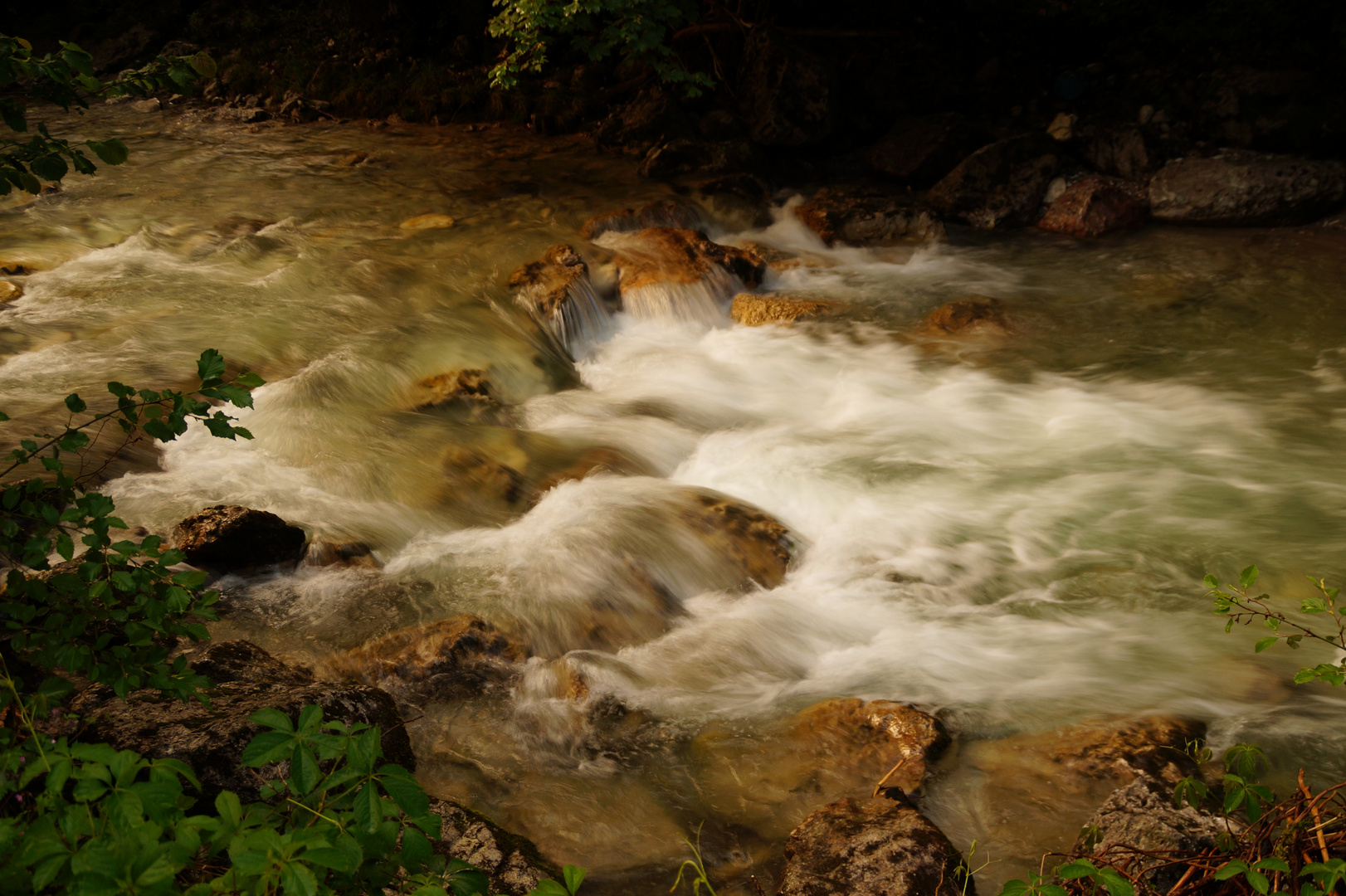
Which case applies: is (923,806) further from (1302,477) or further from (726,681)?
(1302,477)

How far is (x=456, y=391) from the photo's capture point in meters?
6.40

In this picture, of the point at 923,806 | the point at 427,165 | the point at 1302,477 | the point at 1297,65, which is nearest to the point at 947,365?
the point at 1302,477

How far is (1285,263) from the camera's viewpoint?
27.2ft

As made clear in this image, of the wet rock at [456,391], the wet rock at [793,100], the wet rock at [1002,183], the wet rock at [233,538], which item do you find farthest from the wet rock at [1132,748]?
the wet rock at [793,100]

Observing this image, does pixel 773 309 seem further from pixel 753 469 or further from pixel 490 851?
pixel 490 851

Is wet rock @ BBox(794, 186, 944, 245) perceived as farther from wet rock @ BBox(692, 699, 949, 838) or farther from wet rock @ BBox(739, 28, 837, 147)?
wet rock @ BBox(692, 699, 949, 838)

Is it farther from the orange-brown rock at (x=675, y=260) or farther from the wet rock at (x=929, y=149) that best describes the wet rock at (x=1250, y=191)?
the orange-brown rock at (x=675, y=260)

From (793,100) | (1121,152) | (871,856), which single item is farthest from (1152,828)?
(793,100)

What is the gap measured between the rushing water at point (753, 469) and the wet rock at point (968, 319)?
16 centimetres

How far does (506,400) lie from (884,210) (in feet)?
17.6

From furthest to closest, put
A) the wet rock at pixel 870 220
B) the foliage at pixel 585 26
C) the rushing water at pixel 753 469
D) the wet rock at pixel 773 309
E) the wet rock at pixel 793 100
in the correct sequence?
the wet rock at pixel 793 100 → the wet rock at pixel 870 220 → the foliage at pixel 585 26 → the wet rock at pixel 773 309 → the rushing water at pixel 753 469

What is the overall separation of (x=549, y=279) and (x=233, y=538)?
14.1 feet

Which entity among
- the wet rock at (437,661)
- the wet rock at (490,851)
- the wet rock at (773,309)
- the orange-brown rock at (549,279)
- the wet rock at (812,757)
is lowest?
the wet rock at (812,757)

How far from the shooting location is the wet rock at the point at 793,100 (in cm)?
1098
